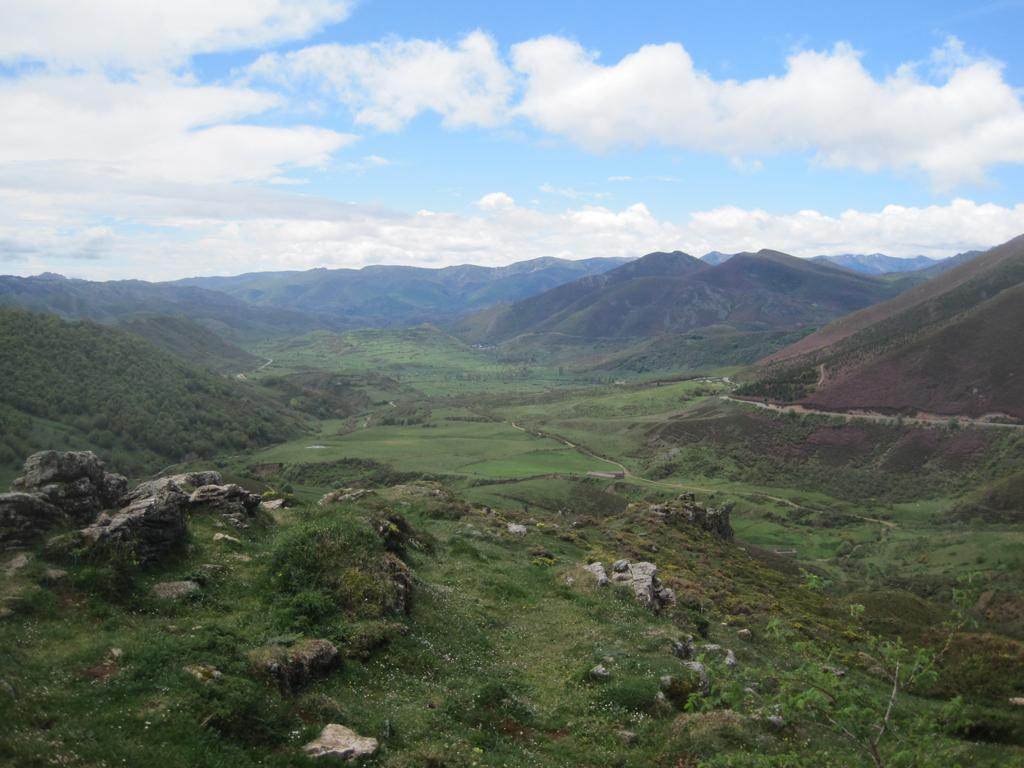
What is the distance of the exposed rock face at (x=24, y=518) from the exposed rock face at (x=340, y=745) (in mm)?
16112

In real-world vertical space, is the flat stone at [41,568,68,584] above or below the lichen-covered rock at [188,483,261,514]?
above

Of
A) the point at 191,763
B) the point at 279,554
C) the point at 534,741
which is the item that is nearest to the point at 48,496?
the point at 279,554

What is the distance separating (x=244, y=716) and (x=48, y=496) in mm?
18967

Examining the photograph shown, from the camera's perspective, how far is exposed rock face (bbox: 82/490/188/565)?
81.6ft

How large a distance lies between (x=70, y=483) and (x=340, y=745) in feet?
73.8

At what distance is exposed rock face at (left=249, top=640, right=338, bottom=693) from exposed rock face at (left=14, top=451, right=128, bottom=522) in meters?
15.8

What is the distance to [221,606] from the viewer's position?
947 inches

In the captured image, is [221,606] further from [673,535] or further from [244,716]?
[673,535]

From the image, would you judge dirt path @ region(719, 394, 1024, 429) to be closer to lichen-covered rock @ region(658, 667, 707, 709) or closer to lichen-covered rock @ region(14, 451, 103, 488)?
lichen-covered rock @ region(658, 667, 707, 709)

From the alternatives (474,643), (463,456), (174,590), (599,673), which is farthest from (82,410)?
Answer: (599,673)

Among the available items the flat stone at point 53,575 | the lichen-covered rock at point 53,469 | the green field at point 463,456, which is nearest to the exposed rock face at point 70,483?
the lichen-covered rock at point 53,469

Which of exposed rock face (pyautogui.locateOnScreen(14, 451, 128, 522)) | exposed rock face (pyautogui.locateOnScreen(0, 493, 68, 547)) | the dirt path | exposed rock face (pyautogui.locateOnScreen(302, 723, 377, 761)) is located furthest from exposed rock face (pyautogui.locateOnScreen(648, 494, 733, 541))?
the dirt path

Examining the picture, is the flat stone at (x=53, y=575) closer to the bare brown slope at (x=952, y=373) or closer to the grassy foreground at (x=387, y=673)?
the grassy foreground at (x=387, y=673)

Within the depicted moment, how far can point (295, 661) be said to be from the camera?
1994 centimetres
